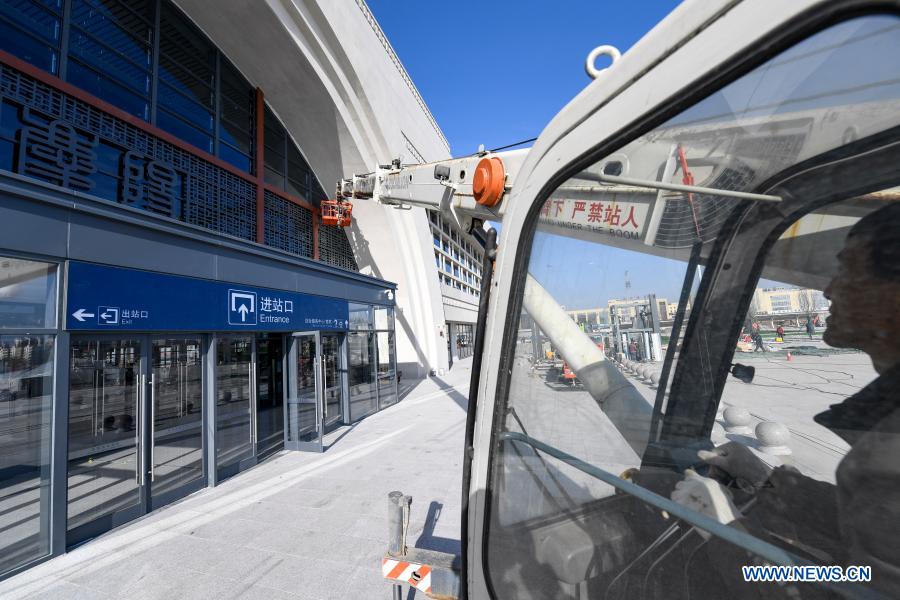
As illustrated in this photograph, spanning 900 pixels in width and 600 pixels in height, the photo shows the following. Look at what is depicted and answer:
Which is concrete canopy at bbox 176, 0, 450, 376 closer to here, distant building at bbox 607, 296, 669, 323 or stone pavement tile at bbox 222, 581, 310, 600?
stone pavement tile at bbox 222, 581, 310, 600

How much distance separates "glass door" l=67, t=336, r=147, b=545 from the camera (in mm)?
4844

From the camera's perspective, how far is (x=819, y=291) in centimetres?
90

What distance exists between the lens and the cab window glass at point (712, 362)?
80 centimetres

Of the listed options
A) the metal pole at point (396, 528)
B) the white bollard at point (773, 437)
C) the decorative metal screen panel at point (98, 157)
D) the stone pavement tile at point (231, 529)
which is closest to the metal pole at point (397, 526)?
the metal pole at point (396, 528)

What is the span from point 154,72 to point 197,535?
963cm

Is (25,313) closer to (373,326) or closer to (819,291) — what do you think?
(819,291)

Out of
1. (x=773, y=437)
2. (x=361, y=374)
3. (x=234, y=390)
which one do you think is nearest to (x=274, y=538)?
(x=234, y=390)

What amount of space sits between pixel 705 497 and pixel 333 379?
9.97 meters

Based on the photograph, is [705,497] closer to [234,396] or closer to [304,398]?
[234,396]

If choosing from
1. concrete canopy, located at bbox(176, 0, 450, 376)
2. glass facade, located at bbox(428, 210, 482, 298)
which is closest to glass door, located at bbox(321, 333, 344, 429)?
concrete canopy, located at bbox(176, 0, 450, 376)

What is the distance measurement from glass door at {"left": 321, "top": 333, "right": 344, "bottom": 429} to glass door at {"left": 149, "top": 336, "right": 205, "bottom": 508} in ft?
10.0

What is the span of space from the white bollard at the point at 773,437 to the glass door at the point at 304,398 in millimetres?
7772

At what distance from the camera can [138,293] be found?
533cm

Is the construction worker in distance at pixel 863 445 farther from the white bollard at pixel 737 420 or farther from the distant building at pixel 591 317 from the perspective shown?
the distant building at pixel 591 317
